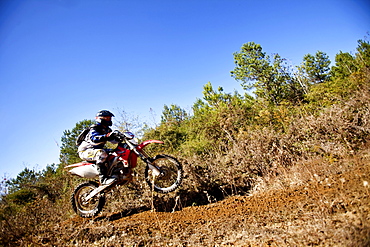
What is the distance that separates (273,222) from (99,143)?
390 cm

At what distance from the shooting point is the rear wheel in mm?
4642

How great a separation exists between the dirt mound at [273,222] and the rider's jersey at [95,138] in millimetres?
1734

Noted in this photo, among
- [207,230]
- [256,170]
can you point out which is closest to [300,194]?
[207,230]

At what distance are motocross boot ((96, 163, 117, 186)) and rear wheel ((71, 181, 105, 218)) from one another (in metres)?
0.48

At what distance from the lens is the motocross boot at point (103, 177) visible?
4.33 meters

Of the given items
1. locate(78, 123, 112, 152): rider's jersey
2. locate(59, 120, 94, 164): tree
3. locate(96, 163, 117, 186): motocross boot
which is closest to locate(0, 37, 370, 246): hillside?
locate(96, 163, 117, 186): motocross boot

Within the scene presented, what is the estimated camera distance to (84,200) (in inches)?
189

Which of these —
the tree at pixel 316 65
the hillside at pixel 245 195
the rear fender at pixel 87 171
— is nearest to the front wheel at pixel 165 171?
the hillside at pixel 245 195

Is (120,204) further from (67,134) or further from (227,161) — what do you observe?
(67,134)

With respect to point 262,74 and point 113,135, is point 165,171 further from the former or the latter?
point 262,74

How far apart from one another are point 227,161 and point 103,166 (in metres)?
3.86

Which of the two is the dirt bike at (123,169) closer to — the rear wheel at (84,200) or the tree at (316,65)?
the rear wheel at (84,200)

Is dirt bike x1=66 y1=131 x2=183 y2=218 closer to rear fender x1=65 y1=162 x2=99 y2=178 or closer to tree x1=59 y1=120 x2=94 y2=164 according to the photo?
rear fender x1=65 y1=162 x2=99 y2=178

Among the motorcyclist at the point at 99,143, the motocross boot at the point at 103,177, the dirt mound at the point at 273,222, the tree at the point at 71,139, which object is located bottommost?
the dirt mound at the point at 273,222
